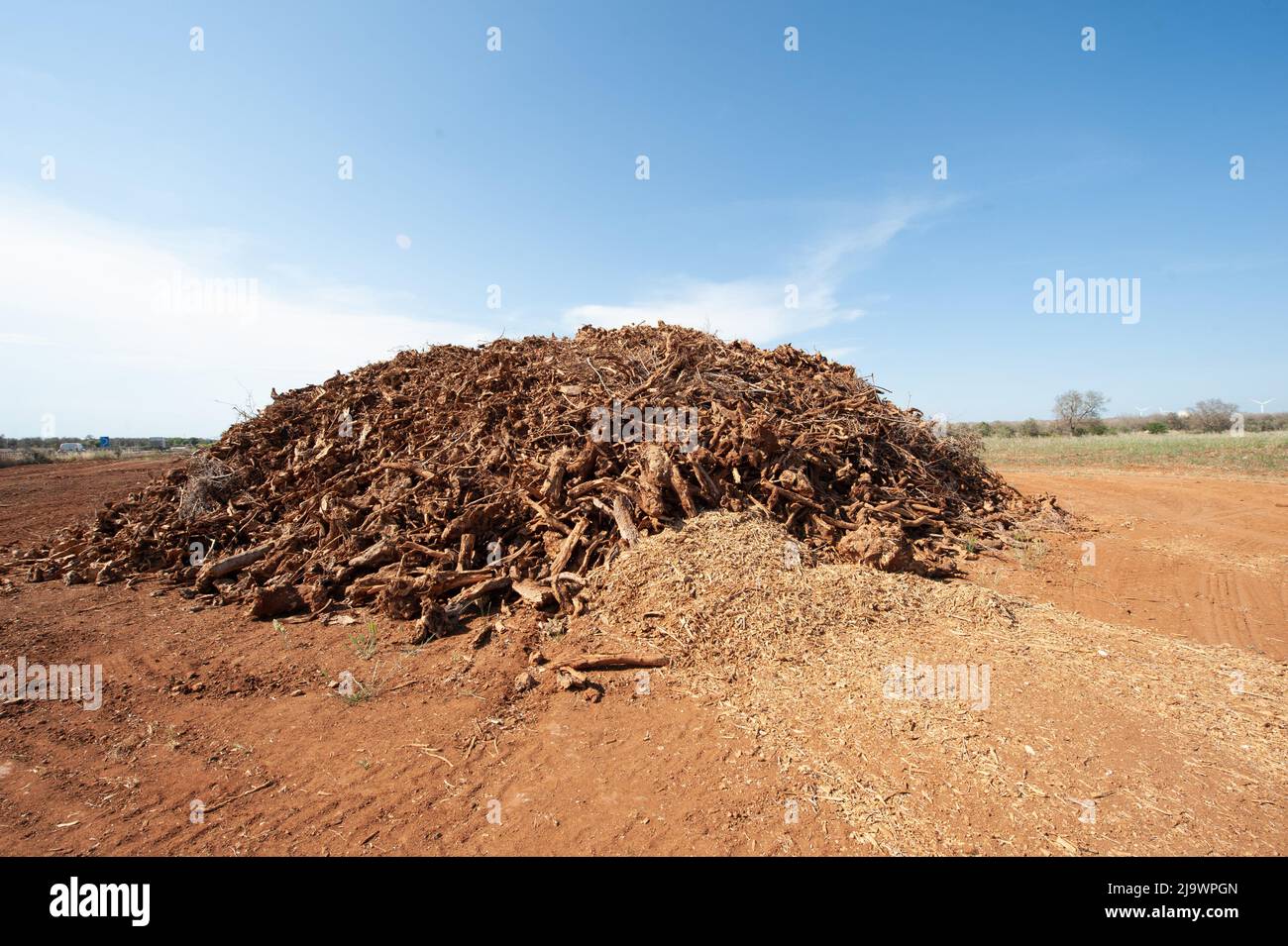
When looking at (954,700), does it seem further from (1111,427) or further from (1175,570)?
(1111,427)

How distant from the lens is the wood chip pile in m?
5.34

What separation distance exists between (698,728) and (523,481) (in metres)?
3.41

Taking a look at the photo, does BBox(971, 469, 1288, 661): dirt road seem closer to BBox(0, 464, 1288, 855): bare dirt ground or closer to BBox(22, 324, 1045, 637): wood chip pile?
BBox(0, 464, 1288, 855): bare dirt ground

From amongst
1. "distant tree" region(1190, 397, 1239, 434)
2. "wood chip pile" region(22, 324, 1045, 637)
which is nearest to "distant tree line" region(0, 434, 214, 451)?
"wood chip pile" region(22, 324, 1045, 637)

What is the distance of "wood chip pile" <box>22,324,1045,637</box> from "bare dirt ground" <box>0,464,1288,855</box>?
511 mm

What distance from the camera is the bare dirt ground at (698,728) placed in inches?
97.7

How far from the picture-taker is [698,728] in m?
3.25

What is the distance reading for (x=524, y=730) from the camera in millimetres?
3328

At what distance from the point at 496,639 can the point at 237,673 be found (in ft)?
6.34

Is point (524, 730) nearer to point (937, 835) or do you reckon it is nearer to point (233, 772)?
point (233, 772)

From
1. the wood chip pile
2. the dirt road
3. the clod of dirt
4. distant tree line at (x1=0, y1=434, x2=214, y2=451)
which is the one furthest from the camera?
distant tree line at (x1=0, y1=434, x2=214, y2=451)

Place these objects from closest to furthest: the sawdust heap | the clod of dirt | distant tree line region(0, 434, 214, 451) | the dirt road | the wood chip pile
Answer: the sawdust heap → the dirt road → the clod of dirt → the wood chip pile → distant tree line region(0, 434, 214, 451)
